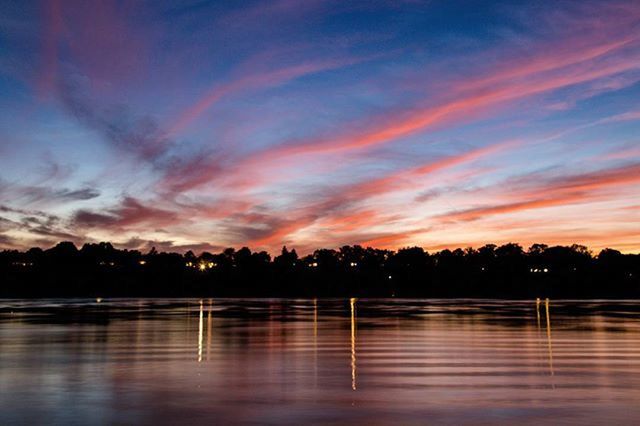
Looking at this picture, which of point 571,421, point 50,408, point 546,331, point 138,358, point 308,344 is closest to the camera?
point 571,421

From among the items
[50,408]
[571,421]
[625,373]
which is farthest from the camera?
[625,373]

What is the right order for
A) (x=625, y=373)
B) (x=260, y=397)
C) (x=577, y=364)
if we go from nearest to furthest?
1. (x=260, y=397)
2. (x=625, y=373)
3. (x=577, y=364)

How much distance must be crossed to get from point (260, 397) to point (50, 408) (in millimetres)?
3562

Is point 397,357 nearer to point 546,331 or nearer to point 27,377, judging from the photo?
point 27,377

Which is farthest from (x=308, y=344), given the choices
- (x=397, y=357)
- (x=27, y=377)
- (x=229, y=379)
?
(x=27, y=377)

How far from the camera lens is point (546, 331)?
2980 cm

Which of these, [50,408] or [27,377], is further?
[27,377]

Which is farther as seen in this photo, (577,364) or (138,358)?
(138,358)

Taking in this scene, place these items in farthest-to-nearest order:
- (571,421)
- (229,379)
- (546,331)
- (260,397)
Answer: (546,331), (229,379), (260,397), (571,421)

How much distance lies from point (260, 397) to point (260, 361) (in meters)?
6.03

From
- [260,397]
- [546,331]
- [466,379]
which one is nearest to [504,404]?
[466,379]

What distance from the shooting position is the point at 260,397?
40.7 feet

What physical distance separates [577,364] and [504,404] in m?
6.68

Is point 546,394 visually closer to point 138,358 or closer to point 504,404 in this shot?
point 504,404
